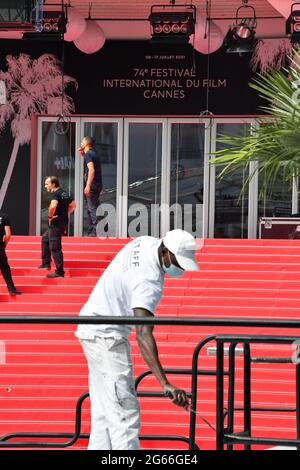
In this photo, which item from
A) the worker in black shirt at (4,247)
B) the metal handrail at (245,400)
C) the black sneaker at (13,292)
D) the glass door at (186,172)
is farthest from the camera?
the glass door at (186,172)

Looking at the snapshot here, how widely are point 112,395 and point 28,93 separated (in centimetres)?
1659

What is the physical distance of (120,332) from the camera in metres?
4.82

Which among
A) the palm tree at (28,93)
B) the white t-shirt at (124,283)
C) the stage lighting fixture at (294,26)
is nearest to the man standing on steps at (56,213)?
the stage lighting fixture at (294,26)

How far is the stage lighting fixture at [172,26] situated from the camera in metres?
17.0

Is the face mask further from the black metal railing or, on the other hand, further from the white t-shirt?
→ the black metal railing

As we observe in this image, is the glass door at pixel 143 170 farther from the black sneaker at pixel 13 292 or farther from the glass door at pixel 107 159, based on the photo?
the black sneaker at pixel 13 292

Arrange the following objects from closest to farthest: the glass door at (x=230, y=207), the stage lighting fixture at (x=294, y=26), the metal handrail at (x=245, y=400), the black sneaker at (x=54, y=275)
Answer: the metal handrail at (x=245, y=400) < the black sneaker at (x=54, y=275) < the stage lighting fixture at (x=294, y=26) < the glass door at (x=230, y=207)

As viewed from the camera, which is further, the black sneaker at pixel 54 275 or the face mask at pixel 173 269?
the black sneaker at pixel 54 275

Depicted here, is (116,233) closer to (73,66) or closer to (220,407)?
(73,66)

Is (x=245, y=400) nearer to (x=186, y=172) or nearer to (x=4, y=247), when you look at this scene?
(x=4, y=247)

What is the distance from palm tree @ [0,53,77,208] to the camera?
2062 cm

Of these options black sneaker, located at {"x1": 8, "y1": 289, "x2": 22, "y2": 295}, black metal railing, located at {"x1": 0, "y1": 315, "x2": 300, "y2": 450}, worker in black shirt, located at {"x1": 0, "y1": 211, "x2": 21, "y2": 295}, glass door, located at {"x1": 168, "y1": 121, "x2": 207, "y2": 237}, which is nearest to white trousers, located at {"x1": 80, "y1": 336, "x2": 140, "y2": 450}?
black metal railing, located at {"x1": 0, "y1": 315, "x2": 300, "y2": 450}

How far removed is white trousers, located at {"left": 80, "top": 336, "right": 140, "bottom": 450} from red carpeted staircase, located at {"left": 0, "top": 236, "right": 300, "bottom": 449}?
4.08 meters

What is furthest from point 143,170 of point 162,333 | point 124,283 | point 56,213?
point 124,283
